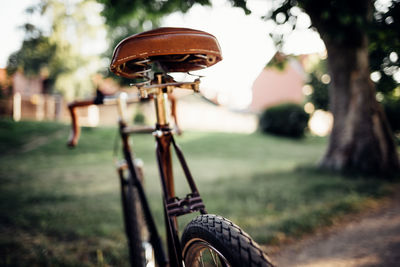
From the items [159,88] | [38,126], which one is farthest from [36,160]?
[159,88]

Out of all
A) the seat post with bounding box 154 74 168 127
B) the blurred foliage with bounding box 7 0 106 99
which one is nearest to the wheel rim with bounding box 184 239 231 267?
the seat post with bounding box 154 74 168 127

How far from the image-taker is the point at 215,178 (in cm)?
664

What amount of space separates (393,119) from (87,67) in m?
22.9

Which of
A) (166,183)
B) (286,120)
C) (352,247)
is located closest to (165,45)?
(166,183)

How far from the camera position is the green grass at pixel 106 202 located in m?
2.95

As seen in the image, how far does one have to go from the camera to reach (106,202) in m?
4.73

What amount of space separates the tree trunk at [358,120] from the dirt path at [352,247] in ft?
8.89

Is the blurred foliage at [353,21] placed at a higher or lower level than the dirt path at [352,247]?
higher

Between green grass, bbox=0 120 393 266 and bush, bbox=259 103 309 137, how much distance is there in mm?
10267

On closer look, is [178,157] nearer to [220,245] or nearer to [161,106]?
[161,106]

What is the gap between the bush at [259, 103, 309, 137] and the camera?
57.7 ft

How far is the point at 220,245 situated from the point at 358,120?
6431 mm

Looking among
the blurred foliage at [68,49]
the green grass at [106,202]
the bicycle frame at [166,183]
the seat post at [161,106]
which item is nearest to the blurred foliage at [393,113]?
the green grass at [106,202]

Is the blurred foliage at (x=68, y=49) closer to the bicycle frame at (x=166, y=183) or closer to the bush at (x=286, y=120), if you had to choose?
the bush at (x=286, y=120)
